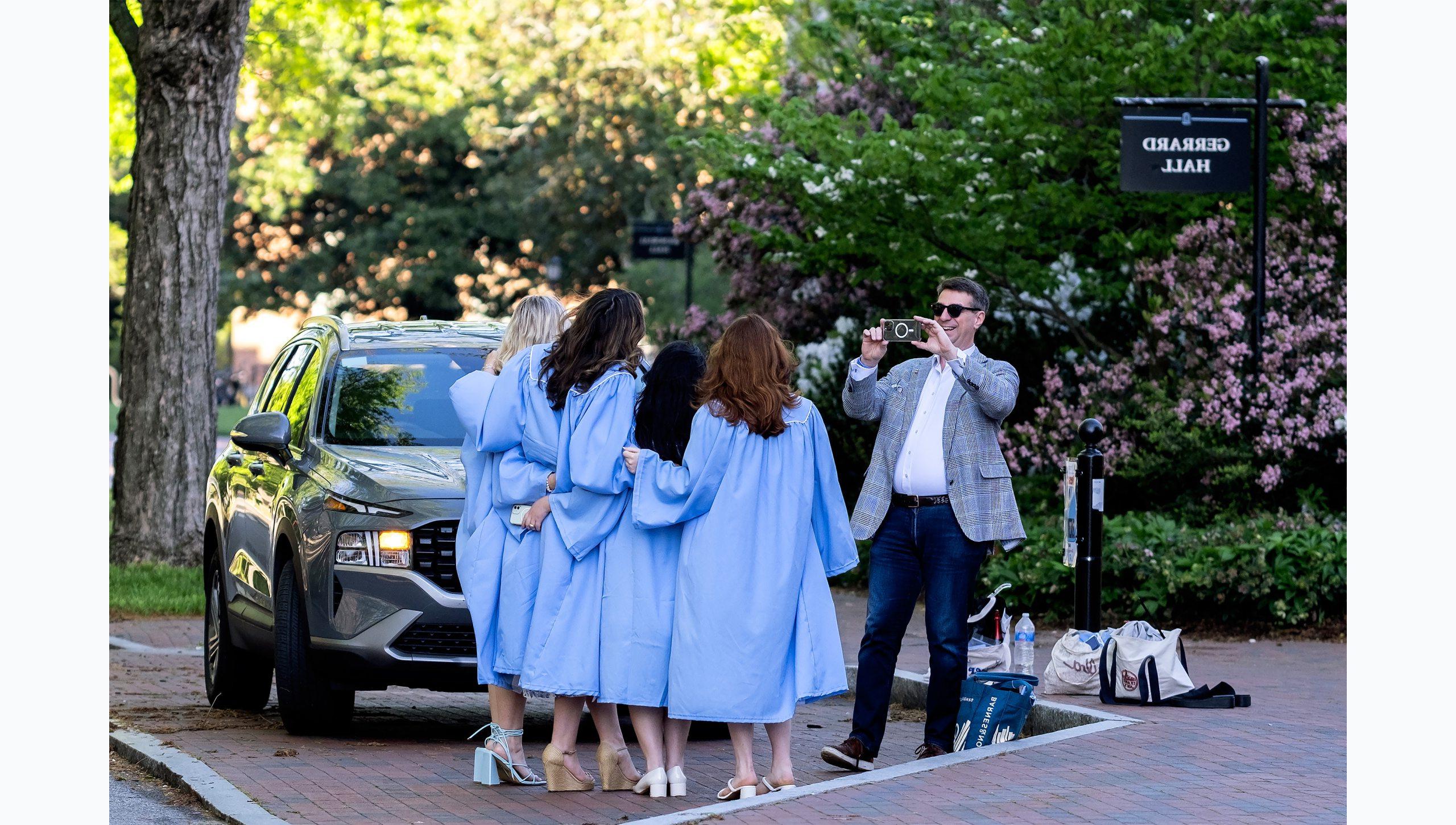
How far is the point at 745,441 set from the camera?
6508mm

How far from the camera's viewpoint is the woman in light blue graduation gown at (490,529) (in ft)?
22.5

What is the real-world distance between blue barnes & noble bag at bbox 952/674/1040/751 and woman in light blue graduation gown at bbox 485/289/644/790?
142cm

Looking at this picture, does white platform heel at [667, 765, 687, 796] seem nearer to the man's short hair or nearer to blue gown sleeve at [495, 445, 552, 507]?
blue gown sleeve at [495, 445, 552, 507]

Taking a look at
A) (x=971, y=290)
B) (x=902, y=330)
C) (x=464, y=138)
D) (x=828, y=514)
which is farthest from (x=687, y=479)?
(x=464, y=138)

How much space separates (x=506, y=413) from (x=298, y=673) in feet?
6.09

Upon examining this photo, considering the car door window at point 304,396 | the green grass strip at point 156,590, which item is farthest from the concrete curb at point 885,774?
the green grass strip at point 156,590

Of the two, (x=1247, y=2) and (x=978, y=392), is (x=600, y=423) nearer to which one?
(x=978, y=392)

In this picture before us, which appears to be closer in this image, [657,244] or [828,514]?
[828,514]

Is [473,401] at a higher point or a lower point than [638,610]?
higher

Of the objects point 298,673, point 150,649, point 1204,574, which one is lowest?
point 150,649

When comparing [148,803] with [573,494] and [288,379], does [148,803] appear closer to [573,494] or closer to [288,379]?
[573,494]

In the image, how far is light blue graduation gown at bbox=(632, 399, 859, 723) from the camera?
6.46 metres

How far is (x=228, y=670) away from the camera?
29.7 feet

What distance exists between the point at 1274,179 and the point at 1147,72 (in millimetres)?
1404
